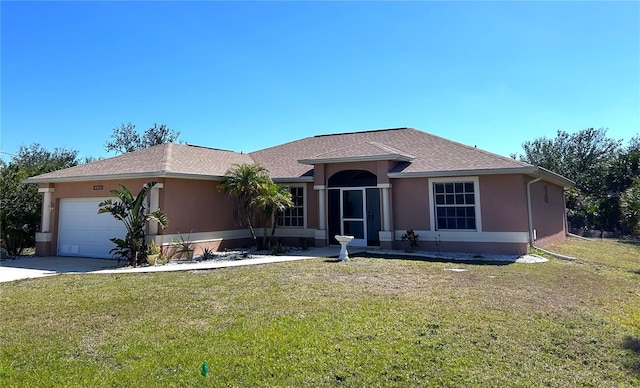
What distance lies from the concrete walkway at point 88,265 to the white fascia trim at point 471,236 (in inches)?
94.4

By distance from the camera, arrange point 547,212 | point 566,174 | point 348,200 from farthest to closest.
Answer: point 566,174
point 547,212
point 348,200

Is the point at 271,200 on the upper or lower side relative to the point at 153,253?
upper

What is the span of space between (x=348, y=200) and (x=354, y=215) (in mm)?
692

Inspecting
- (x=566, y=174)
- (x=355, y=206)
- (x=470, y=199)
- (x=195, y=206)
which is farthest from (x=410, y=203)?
(x=566, y=174)

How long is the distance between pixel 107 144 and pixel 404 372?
47753 mm

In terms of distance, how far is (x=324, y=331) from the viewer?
503 centimetres

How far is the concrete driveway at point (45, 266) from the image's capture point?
401 inches

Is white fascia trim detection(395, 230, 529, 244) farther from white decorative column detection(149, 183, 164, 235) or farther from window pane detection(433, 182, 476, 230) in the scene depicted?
white decorative column detection(149, 183, 164, 235)

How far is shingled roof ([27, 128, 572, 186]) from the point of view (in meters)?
12.8

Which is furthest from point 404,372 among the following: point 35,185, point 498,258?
point 35,185

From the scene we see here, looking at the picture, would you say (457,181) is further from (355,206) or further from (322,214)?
(322,214)

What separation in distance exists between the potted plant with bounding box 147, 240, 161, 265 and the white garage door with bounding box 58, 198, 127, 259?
1.86m

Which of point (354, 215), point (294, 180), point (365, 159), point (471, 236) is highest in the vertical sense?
point (365, 159)

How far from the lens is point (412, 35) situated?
42.2 feet
